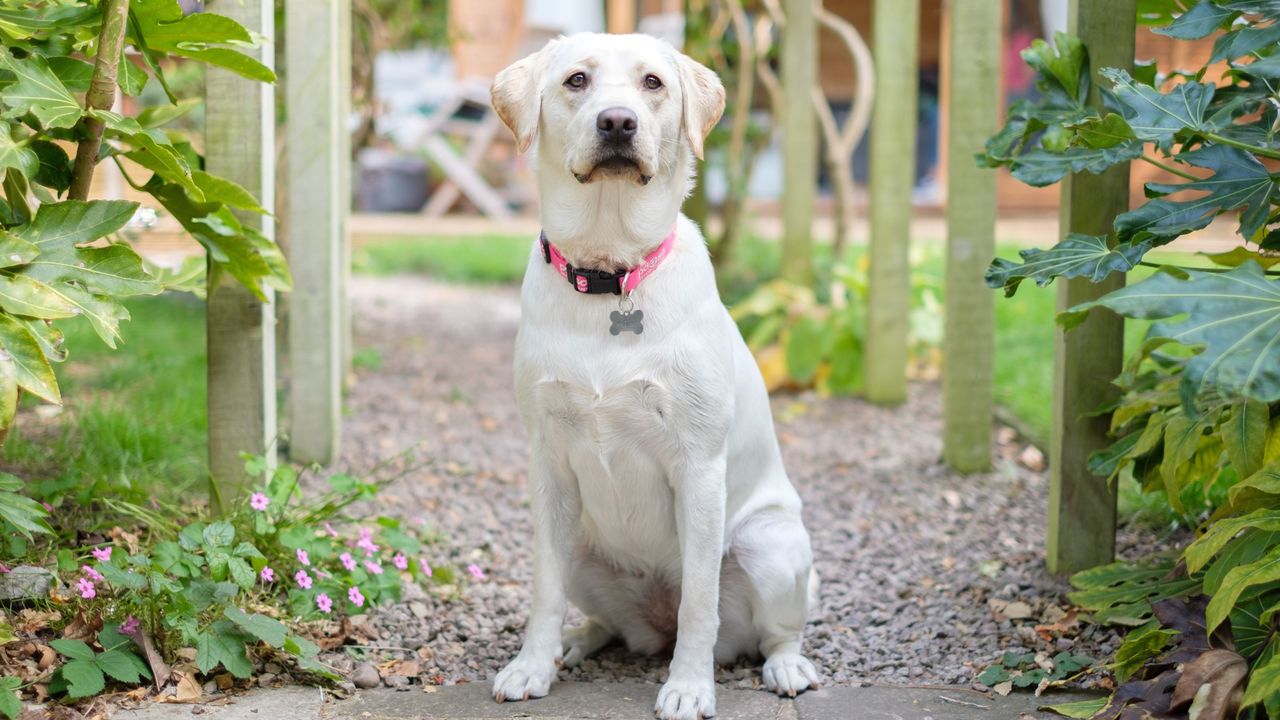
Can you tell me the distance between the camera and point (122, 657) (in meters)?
2.52

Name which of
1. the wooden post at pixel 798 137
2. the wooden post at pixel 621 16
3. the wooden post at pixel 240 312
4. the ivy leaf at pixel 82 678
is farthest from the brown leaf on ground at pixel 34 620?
the wooden post at pixel 621 16

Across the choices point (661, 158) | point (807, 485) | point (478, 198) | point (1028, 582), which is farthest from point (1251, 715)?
point (478, 198)

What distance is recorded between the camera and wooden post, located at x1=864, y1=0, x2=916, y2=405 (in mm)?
5172

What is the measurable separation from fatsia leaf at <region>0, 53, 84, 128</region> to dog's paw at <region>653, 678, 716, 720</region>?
1.75m

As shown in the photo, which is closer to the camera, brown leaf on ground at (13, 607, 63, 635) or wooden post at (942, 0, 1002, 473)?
brown leaf on ground at (13, 607, 63, 635)

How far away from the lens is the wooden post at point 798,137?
6219mm

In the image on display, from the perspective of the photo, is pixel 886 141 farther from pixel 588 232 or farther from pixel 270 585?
pixel 270 585

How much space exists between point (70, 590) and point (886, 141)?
385 centimetres

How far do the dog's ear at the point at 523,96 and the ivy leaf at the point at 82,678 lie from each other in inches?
57.7

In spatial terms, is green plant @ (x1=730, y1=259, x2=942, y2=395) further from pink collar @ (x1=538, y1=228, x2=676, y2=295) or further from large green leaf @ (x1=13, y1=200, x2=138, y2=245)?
large green leaf @ (x1=13, y1=200, x2=138, y2=245)

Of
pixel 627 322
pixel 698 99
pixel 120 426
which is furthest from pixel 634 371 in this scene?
pixel 120 426

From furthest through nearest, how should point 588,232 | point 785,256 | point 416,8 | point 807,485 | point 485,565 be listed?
1. point 416,8
2. point 785,256
3. point 807,485
4. point 485,565
5. point 588,232

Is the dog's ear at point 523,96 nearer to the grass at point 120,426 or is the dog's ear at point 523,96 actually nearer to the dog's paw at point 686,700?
the grass at point 120,426

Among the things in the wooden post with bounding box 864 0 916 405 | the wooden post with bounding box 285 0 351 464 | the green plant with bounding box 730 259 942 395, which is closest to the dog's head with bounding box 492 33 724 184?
the wooden post with bounding box 285 0 351 464
